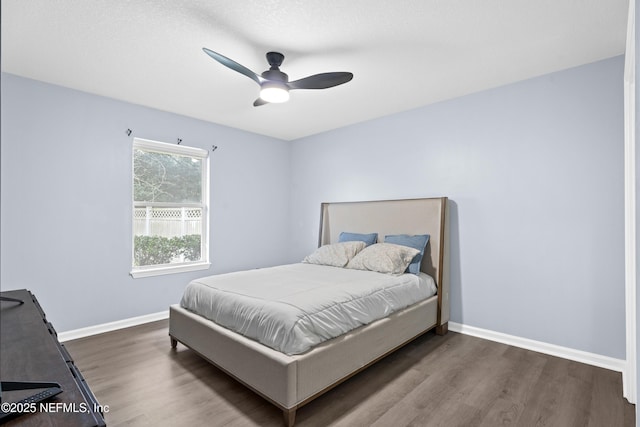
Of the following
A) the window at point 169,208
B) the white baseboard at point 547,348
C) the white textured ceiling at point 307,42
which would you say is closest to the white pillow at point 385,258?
the white baseboard at point 547,348

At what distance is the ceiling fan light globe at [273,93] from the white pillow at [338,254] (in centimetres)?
188

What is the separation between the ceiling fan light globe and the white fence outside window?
2.23 meters

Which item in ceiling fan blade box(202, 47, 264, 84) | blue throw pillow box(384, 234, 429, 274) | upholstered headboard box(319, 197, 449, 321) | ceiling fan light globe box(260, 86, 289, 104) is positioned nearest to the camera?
ceiling fan blade box(202, 47, 264, 84)

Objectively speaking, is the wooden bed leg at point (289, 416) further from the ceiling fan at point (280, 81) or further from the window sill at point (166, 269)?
the window sill at point (166, 269)


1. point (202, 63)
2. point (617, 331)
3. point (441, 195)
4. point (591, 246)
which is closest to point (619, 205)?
point (591, 246)

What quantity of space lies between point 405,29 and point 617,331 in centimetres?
288

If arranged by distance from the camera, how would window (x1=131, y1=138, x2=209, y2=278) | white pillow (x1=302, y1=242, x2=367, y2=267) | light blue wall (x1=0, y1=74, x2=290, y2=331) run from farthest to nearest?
window (x1=131, y1=138, x2=209, y2=278)
white pillow (x1=302, y1=242, x2=367, y2=267)
light blue wall (x1=0, y1=74, x2=290, y2=331)

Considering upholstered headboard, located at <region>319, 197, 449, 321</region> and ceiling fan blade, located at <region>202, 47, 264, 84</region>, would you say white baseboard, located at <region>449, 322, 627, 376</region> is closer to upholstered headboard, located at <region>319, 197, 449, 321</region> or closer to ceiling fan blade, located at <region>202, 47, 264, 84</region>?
upholstered headboard, located at <region>319, 197, 449, 321</region>

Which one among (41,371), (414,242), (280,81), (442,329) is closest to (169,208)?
(280,81)

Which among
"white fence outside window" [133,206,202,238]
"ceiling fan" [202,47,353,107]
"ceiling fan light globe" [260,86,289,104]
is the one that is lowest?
"white fence outside window" [133,206,202,238]

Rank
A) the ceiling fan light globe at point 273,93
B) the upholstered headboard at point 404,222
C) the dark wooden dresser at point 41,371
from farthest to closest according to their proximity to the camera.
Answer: the upholstered headboard at point 404,222, the ceiling fan light globe at point 273,93, the dark wooden dresser at point 41,371

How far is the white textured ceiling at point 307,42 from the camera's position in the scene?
2145 millimetres

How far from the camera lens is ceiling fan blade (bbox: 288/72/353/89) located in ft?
8.12

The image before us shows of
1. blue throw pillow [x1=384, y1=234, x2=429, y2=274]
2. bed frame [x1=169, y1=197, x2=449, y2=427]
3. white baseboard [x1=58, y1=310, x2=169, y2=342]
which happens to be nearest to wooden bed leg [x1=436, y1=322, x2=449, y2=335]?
bed frame [x1=169, y1=197, x2=449, y2=427]
